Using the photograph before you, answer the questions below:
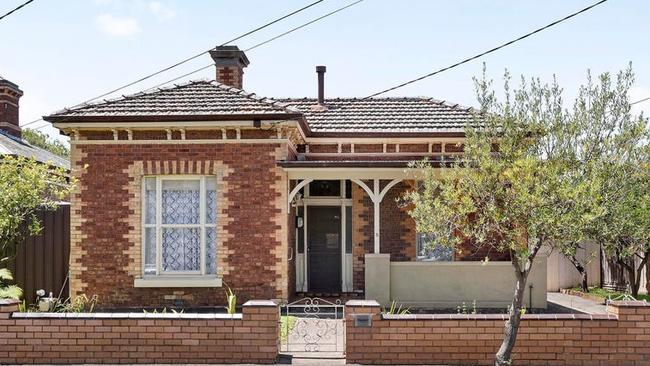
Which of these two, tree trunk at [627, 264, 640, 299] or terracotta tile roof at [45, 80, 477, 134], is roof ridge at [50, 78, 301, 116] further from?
tree trunk at [627, 264, 640, 299]

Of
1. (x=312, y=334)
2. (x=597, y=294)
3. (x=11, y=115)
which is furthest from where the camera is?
(x=11, y=115)

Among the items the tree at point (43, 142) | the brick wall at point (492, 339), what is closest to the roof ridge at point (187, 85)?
the brick wall at point (492, 339)

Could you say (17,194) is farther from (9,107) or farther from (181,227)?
(9,107)

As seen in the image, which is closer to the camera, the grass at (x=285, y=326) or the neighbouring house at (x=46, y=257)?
the grass at (x=285, y=326)

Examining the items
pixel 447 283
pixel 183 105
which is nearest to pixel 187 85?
pixel 183 105

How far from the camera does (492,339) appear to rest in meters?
8.82

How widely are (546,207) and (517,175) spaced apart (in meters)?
0.47

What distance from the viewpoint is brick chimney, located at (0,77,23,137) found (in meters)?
23.4

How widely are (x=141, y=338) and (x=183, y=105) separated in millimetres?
6048

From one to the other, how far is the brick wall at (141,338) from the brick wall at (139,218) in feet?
15.0

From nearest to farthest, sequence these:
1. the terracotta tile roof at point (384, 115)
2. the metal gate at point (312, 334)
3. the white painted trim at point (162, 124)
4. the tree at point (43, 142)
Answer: the metal gate at point (312, 334) < the white painted trim at point (162, 124) < the terracotta tile roof at point (384, 115) < the tree at point (43, 142)

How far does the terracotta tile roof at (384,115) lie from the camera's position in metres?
16.0

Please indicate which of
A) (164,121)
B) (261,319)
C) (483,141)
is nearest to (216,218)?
(164,121)

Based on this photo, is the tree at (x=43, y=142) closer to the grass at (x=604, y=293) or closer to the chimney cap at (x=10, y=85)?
the chimney cap at (x=10, y=85)
